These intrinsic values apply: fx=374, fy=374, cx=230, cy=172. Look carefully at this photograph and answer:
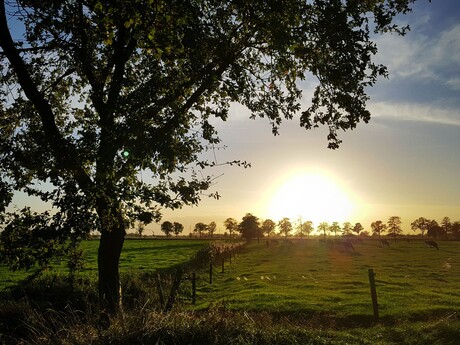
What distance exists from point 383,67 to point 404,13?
2337 mm

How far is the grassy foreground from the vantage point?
7457 mm

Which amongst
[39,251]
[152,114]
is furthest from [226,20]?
[39,251]

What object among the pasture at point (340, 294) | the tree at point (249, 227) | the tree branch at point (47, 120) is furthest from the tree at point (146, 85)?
the tree at point (249, 227)

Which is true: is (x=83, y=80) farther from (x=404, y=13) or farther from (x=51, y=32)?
(x=404, y=13)

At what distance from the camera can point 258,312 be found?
19094mm

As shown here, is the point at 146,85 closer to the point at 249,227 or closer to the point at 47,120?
the point at 47,120

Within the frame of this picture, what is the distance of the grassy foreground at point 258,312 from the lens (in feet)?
24.5

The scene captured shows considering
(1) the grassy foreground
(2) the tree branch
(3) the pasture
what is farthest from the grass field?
(3) the pasture

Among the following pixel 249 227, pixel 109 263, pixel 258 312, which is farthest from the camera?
pixel 249 227

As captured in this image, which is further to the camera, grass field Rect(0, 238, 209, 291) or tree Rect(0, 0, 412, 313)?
grass field Rect(0, 238, 209, 291)

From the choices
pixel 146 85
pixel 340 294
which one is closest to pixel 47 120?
pixel 146 85

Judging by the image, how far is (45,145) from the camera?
10.3m

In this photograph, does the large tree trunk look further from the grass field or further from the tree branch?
the tree branch

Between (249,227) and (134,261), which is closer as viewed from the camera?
(134,261)
